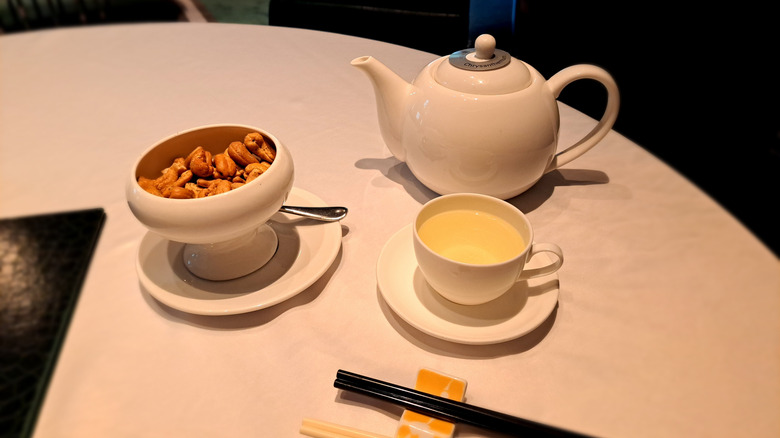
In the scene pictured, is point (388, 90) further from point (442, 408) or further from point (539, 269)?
point (442, 408)

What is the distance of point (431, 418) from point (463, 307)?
128mm

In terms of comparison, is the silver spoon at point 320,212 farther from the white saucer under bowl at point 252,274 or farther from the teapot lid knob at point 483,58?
the teapot lid knob at point 483,58

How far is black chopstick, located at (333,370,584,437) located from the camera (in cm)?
40

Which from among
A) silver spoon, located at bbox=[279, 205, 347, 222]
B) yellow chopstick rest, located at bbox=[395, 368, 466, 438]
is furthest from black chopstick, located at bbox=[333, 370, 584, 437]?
silver spoon, located at bbox=[279, 205, 347, 222]

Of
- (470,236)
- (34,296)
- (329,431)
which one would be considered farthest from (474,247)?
(34,296)

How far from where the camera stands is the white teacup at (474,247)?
1.51ft

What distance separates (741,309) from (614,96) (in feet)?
0.96

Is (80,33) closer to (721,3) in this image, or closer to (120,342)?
(120,342)

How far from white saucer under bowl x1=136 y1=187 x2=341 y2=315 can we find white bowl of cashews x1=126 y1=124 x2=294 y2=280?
0.04ft

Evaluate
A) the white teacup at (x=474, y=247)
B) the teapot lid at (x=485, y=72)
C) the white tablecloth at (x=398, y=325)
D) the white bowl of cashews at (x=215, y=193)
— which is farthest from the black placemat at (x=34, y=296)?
the teapot lid at (x=485, y=72)

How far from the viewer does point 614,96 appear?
2.09ft

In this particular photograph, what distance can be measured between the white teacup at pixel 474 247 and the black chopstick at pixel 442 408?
0.11 meters

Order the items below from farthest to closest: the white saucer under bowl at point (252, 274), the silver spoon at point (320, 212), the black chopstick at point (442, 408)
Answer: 1. the silver spoon at point (320, 212)
2. the white saucer under bowl at point (252, 274)
3. the black chopstick at point (442, 408)

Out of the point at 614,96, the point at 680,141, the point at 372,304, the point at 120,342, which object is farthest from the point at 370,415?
the point at 680,141
